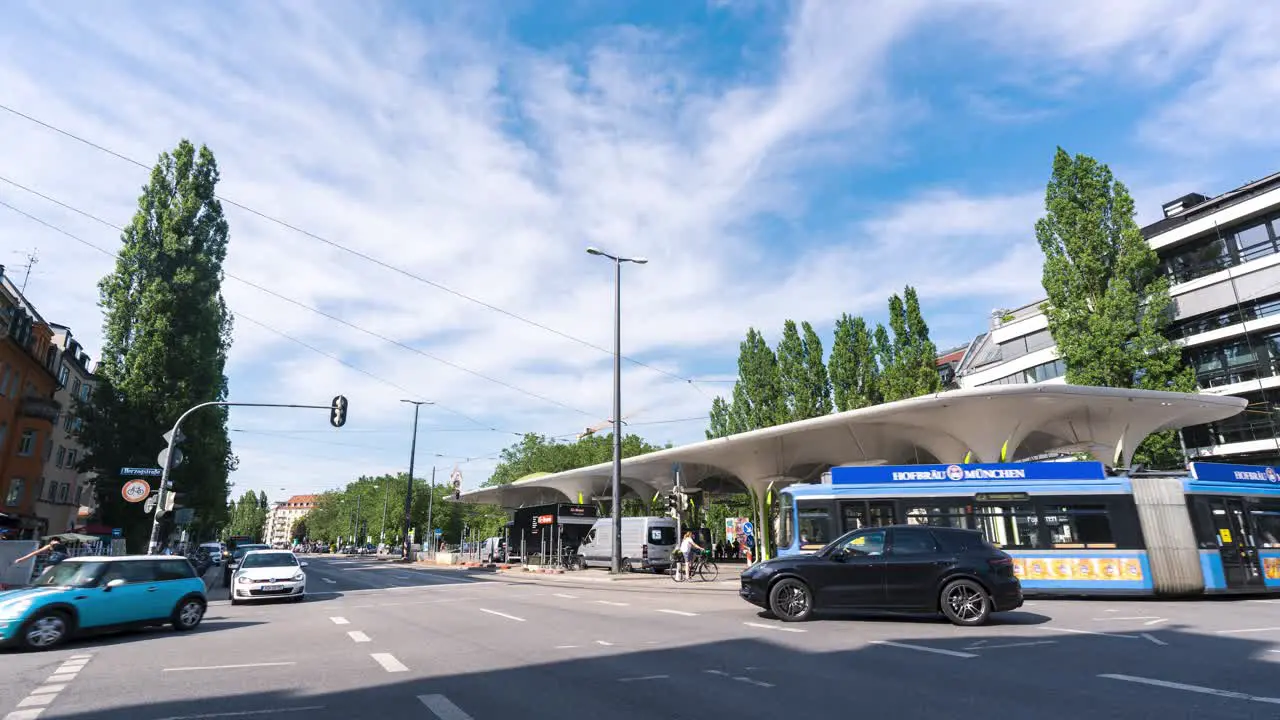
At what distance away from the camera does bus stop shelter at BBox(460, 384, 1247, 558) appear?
82.2ft

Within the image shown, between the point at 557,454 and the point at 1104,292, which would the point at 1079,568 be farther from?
the point at 557,454

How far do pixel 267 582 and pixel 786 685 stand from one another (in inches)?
639

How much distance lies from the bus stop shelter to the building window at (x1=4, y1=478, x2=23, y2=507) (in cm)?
3133

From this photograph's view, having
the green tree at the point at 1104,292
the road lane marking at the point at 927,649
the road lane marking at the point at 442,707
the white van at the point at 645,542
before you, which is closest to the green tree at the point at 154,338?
the white van at the point at 645,542

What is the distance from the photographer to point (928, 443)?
30312 millimetres

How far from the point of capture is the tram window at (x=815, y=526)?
15383mm

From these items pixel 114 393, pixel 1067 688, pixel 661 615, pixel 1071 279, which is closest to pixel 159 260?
pixel 114 393

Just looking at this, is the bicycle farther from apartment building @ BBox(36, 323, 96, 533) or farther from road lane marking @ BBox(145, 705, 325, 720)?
apartment building @ BBox(36, 323, 96, 533)

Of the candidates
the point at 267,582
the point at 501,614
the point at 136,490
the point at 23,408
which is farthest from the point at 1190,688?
the point at 23,408

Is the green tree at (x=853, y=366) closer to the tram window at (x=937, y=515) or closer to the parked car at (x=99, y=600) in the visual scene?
the tram window at (x=937, y=515)

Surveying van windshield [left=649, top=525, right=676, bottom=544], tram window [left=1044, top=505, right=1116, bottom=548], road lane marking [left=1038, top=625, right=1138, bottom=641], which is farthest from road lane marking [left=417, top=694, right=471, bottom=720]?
van windshield [left=649, top=525, right=676, bottom=544]

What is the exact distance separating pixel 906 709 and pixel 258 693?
5.93 meters

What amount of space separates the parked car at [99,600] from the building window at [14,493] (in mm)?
29869

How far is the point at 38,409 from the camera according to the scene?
3403cm
